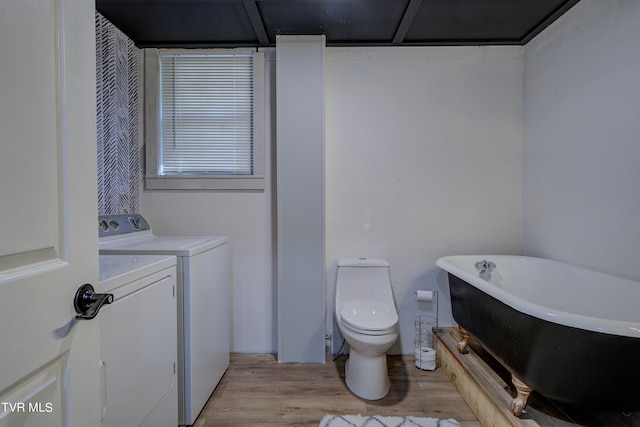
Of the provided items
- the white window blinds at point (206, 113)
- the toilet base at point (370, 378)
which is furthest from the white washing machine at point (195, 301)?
the toilet base at point (370, 378)

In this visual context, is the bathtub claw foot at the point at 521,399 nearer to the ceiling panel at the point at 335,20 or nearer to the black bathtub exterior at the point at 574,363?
the black bathtub exterior at the point at 574,363

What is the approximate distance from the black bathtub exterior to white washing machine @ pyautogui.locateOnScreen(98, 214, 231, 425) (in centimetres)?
155

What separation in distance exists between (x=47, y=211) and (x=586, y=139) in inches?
98.7

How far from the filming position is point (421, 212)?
7.47 feet

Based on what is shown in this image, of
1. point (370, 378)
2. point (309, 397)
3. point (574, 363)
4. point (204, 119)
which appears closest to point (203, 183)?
point (204, 119)

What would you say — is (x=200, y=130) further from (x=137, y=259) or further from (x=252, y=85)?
(x=137, y=259)

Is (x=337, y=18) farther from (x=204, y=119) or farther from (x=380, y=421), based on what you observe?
(x=380, y=421)

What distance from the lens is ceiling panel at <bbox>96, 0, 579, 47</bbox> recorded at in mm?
1792

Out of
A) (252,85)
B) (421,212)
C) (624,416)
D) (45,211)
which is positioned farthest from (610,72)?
(45,211)

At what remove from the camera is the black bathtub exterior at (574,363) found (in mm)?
1071

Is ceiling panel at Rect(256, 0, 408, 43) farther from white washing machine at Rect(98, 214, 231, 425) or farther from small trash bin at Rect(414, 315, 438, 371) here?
small trash bin at Rect(414, 315, 438, 371)

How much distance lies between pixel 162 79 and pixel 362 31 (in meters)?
1.54

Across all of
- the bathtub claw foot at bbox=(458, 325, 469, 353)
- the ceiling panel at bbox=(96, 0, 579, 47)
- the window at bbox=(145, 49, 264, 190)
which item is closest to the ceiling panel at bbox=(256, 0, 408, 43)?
the ceiling panel at bbox=(96, 0, 579, 47)

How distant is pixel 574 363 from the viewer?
3.70ft
